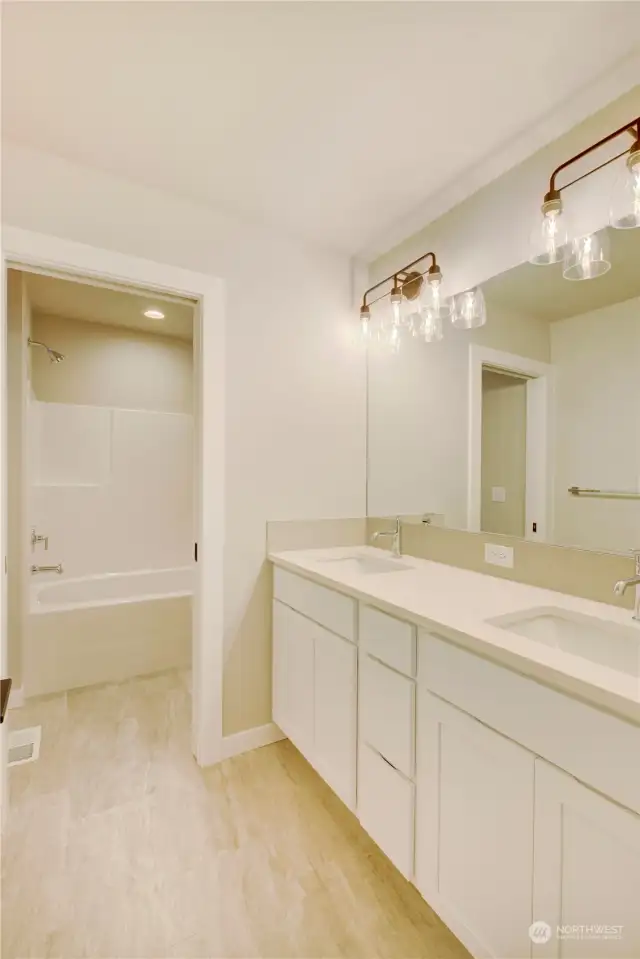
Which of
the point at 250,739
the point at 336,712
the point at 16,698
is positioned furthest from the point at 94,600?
the point at 336,712

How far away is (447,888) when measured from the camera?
108 centimetres

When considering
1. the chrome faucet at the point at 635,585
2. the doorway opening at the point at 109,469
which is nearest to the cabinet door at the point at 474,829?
the chrome faucet at the point at 635,585

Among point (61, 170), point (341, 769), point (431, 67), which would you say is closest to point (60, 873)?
point (341, 769)

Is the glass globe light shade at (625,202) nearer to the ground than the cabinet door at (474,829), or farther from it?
farther from it

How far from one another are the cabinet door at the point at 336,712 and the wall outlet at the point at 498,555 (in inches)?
25.0

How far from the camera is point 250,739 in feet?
6.52

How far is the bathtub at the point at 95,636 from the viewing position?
96.8 inches

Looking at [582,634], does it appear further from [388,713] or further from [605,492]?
[388,713]

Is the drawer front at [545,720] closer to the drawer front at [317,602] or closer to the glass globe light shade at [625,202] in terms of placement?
the drawer front at [317,602]

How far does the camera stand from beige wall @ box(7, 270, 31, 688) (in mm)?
2393

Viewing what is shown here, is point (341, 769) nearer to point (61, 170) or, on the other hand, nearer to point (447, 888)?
point (447, 888)

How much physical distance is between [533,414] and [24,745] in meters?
2.62

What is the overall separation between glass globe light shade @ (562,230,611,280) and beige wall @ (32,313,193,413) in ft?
9.32

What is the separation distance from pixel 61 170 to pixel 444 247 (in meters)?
1.52
